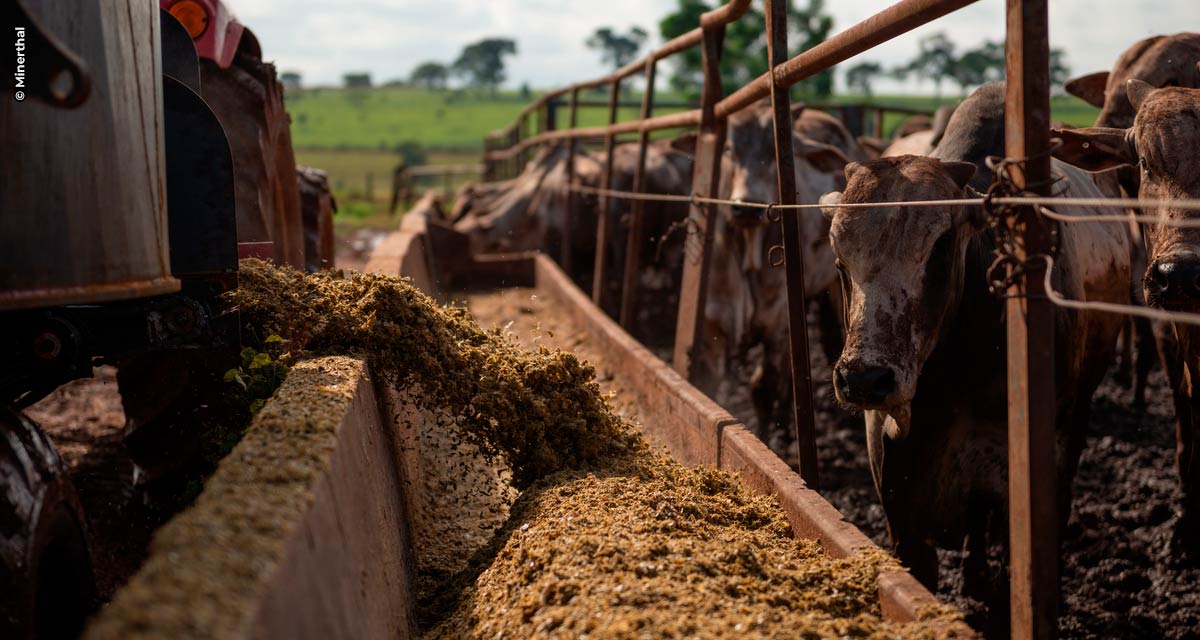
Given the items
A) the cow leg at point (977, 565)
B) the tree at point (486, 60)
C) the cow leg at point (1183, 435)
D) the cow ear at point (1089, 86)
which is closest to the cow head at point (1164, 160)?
the cow leg at point (977, 565)

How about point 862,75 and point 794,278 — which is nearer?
point 794,278

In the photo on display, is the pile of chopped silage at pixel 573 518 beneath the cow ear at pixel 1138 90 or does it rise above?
beneath

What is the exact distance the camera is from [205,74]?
5246mm

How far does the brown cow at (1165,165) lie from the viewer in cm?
358

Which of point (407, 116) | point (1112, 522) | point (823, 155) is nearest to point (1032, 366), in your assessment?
point (1112, 522)

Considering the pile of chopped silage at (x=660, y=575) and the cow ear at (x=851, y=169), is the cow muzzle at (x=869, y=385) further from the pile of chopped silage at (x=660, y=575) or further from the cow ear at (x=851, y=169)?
the cow ear at (x=851, y=169)

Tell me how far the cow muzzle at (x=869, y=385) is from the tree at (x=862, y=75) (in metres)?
85.3

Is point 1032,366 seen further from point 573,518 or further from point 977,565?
point 977,565

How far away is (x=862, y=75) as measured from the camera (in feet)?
309

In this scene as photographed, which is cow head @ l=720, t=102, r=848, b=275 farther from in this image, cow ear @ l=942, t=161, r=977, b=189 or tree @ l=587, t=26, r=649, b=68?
tree @ l=587, t=26, r=649, b=68

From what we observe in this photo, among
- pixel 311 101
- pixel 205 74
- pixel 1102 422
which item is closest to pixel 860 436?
pixel 1102 422

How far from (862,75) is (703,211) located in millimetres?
93082

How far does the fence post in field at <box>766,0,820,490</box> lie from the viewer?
4105 millimetres

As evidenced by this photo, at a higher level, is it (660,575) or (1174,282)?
(1174,282)
